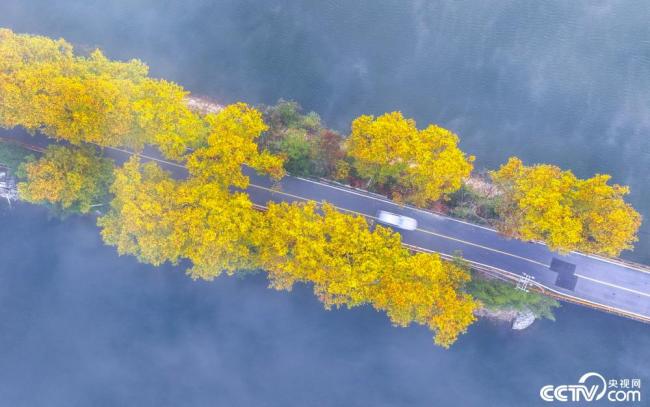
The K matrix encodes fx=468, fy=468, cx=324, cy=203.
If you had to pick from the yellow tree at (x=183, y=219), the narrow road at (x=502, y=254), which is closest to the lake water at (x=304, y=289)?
the narrow road at (x=502, y=254)

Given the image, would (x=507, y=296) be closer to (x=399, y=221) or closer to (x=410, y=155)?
(x=399, y=221)

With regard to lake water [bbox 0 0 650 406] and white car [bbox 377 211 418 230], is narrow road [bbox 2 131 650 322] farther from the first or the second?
lake water [bbox 0 0 650 406]

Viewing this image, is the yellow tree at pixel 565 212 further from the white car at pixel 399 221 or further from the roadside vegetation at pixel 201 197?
the white car at pixel 399 221

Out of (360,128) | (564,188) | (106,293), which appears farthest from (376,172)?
(106,293)

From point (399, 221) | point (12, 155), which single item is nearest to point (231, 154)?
point (399, 221)

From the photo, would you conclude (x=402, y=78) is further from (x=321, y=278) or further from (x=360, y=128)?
(x=321, y=278)

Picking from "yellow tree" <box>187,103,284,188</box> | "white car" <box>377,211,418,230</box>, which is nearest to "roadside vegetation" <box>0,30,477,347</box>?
"yellow tree" <box>187,103,284,188</box>
